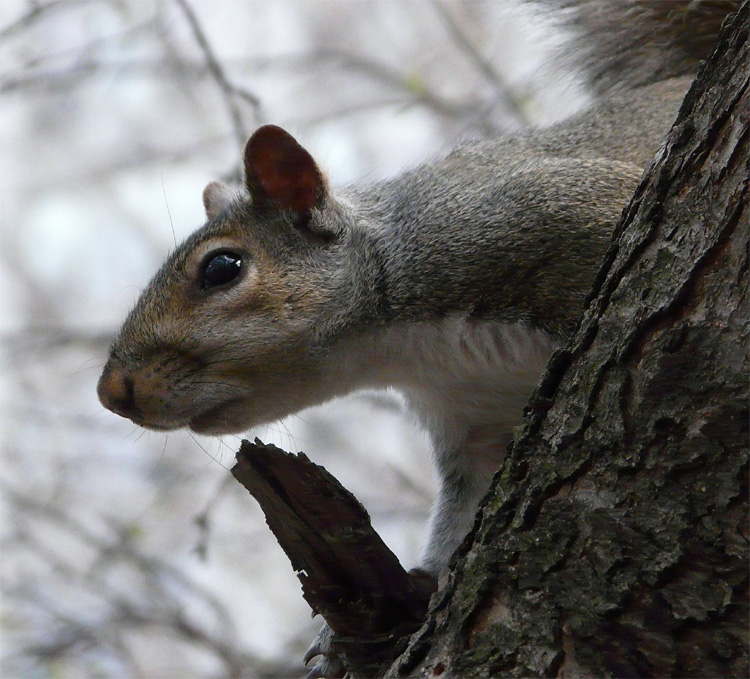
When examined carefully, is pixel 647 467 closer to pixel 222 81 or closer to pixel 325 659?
pixel 325 659

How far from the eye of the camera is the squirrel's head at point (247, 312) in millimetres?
1902

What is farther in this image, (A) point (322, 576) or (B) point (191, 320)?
(B) point (191, 320)

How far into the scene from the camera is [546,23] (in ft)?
9.81

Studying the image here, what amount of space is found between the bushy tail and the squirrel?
0.50 m

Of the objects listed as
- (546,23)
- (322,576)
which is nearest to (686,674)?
(322,576)

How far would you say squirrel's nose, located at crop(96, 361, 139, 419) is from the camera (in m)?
1.89

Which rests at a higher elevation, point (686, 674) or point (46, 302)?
point (46, 302)

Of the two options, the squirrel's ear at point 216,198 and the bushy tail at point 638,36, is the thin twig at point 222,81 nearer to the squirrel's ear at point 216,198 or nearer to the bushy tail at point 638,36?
the squirrel's ear at point 216,198

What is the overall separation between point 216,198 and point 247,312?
65 cm

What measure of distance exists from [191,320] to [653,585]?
1124 millimetres

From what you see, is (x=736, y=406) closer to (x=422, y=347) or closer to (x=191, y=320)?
(x=422, y=347)

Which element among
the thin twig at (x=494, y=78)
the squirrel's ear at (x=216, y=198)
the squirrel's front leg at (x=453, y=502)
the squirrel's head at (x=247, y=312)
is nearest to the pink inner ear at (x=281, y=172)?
the squirrel's head at (x=247, y=312)

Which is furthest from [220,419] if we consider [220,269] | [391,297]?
[391,297]

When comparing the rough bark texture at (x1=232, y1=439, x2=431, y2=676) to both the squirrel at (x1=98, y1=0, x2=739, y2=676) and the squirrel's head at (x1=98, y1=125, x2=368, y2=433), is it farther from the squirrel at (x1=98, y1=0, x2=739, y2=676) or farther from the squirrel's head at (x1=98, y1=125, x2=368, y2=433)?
the squirrel's head at (x1=98, y1=125, x2=368, y2=433)
